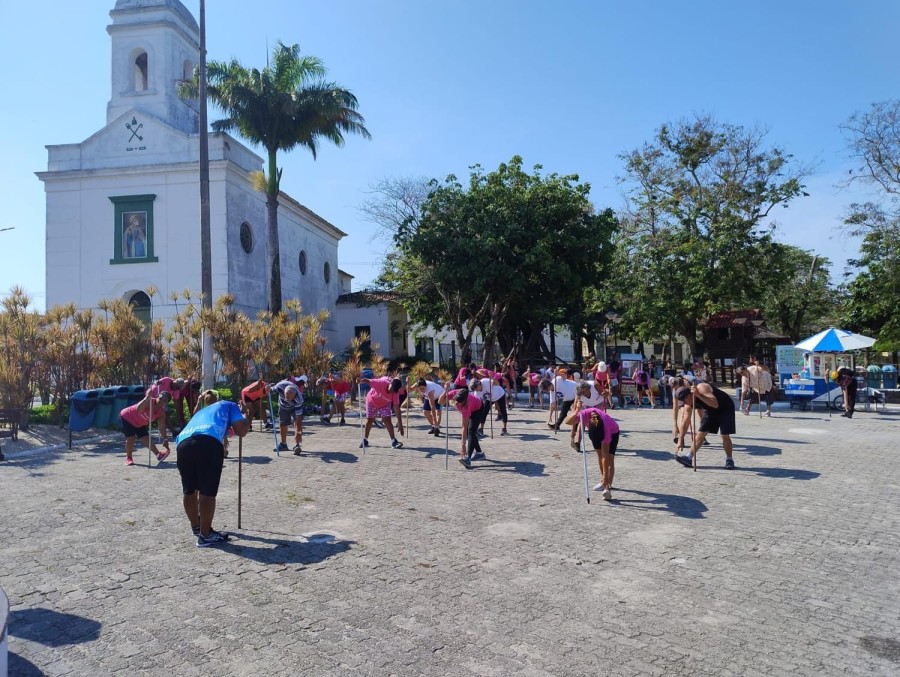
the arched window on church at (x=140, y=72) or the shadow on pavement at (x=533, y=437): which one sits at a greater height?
the arched window on church at (x=140, y=72)

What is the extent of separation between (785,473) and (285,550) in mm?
7580

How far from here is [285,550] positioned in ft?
21.2

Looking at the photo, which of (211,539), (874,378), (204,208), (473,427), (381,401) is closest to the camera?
(211,539)

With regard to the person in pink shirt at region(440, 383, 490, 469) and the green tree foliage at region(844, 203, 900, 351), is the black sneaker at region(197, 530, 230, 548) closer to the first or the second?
the person in pink shirt at region(440, 383, 490, 469)

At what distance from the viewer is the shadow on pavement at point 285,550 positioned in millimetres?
6191

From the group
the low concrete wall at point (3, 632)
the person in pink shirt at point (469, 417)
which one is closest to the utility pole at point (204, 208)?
the person in pink shirt at point (469, 417)

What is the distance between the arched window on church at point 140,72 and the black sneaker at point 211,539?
29.5 m

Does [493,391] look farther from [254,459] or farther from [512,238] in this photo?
[512,238]

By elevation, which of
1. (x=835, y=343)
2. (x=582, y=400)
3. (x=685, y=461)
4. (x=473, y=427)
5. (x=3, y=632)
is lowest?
(x=685, y=461)

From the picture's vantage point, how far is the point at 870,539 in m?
6.62

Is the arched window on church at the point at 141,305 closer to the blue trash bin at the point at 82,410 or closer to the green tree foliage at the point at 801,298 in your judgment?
the blue trash bin at the point at 82,410

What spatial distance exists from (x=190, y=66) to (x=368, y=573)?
31367 mm

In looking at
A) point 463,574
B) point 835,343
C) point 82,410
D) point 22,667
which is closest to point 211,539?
point 22,667

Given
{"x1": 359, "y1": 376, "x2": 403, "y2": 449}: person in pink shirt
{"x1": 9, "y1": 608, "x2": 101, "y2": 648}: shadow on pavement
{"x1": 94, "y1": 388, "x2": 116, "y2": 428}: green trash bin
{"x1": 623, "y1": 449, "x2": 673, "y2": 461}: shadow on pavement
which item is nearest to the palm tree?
{"x1": 94, "y1": 388, "x2": 116, "y2": 428}: green trash bin
